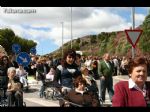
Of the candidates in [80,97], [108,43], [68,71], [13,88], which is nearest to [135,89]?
[80,97]

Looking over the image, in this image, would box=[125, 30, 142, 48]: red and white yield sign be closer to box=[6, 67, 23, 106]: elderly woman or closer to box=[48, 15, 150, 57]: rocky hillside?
box=[48, 15, 150, 57]: rocky hillside

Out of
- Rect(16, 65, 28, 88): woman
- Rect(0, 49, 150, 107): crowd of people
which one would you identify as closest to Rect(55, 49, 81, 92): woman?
Rect(0, 49, 150, 107): crowd of people

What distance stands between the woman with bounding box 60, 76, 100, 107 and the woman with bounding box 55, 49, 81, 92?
0.12m

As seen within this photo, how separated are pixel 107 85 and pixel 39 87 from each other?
213 centimetres

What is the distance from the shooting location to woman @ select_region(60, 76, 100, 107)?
3893mm

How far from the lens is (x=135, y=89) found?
299 centimetres

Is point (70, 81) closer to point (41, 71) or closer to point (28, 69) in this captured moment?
point (28, 69)

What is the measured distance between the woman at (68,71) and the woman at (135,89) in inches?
70.4

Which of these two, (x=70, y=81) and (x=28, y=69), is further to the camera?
(x=28, y=69)

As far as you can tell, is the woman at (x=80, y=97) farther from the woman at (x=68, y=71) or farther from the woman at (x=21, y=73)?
the woman at (x=21, y=73)

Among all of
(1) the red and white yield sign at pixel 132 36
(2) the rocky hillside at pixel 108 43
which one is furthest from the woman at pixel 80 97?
(1) the red and white yield sign at pixel 132 36
